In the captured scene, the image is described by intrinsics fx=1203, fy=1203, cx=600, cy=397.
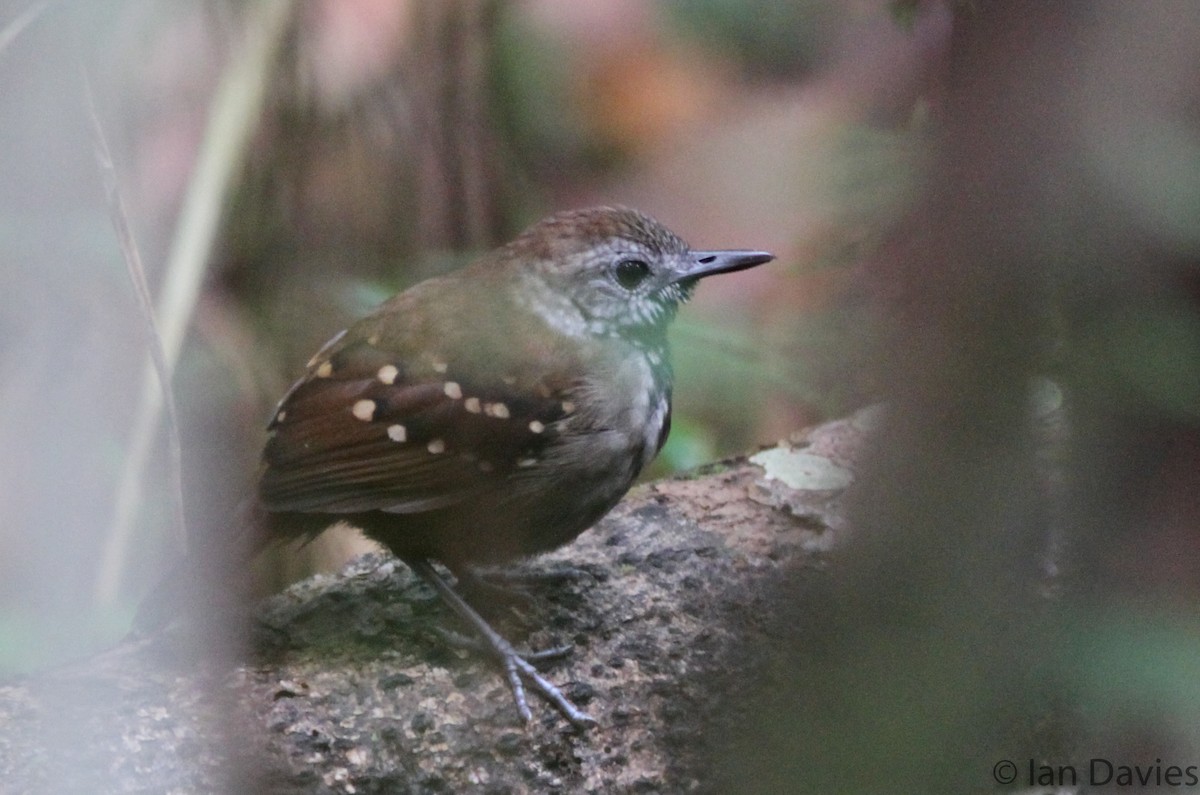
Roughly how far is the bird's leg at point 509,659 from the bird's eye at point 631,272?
2.11 ft

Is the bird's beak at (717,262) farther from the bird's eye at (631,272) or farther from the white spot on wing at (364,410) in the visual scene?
the white spot on wing at (364,410)

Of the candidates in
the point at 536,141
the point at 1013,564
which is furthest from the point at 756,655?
the point at 536,141

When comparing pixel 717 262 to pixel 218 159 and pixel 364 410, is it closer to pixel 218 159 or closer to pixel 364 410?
pixel 364 410

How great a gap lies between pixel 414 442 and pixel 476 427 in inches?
4.3

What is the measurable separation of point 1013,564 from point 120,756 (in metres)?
1.41

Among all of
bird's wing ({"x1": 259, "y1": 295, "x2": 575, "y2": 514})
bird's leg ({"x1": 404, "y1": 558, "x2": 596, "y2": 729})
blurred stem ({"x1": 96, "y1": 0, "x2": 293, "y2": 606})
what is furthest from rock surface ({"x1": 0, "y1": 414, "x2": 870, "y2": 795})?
blurred stem ({"x1": 96, "y1": 0, "x2": 293, "y2": 606})

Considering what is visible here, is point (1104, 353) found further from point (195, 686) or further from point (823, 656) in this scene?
point (195, 686)

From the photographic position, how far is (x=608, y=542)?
2574 millimetres

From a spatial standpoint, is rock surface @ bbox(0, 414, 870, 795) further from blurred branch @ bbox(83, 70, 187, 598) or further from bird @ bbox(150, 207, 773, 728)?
blurred branch @ bbox(83, 70, 187, 598)

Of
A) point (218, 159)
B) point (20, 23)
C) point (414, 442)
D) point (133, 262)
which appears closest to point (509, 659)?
point (414, 442)

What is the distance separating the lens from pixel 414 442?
2.03m

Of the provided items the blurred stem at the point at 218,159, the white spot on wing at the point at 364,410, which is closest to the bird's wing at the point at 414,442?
the white spot on wing at the point at 364,410

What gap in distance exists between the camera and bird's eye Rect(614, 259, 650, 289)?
2.29m

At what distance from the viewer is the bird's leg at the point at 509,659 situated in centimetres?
205
